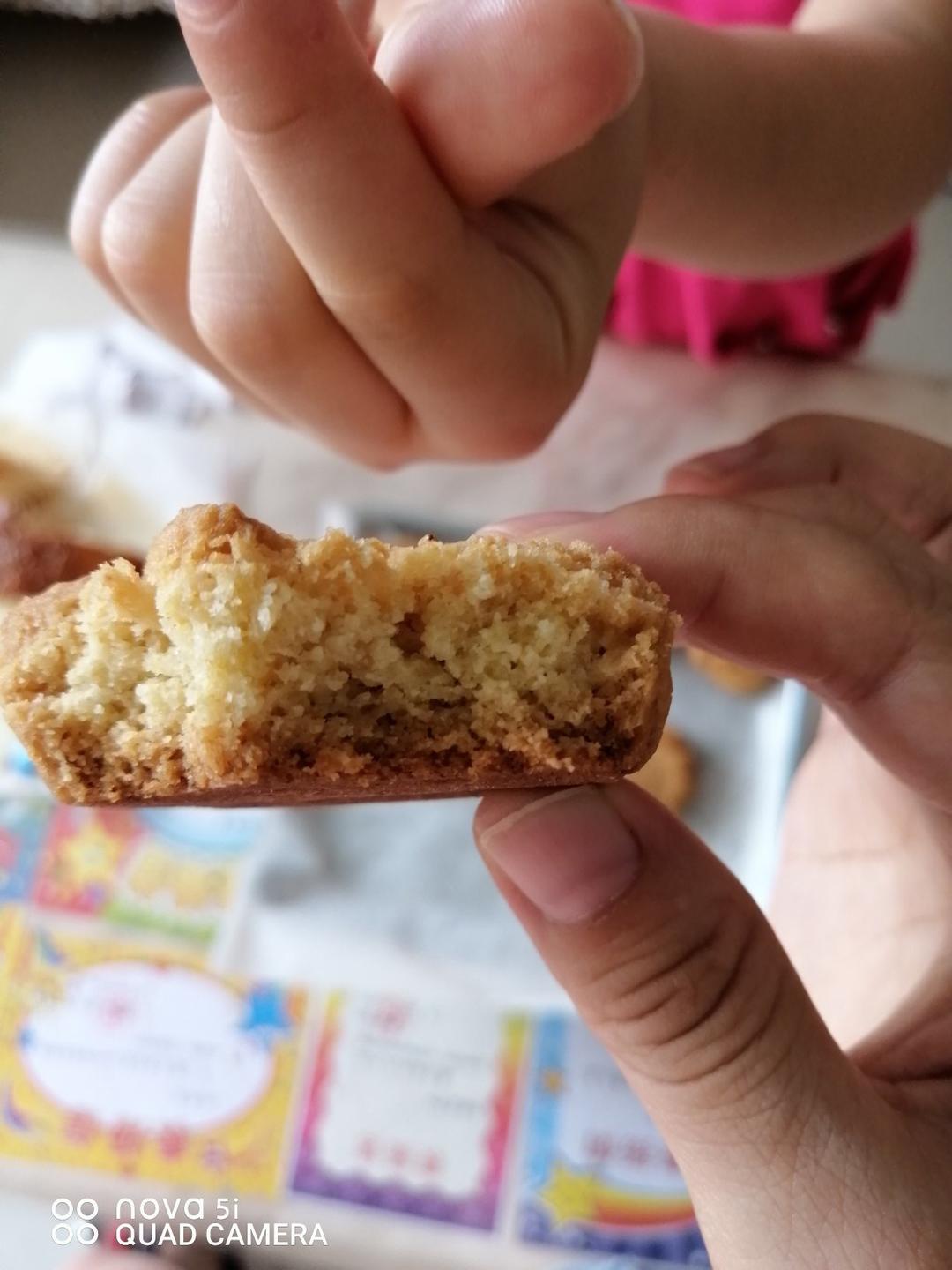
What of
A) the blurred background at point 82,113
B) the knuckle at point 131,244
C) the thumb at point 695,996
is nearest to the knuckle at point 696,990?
the thumb at point 695,996

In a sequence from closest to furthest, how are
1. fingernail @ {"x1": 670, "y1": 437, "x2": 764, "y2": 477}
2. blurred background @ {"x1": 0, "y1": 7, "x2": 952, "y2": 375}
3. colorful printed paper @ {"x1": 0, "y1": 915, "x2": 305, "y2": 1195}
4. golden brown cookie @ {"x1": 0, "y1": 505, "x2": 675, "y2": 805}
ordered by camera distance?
golden brown cookie @ {"x1": 0, "y1": 505, "x2": 675, "y2": 805}, fingernail @ {"x1": 670, "y1": 437, "x2": 764, "y2": 477}, colorful printed paper @ {"x1": 0, "y1": 915, "x2": 305, "y2": 1195}, blurred background @ {"x1": 0, "y1": 7, "x2": 952, "y2": 375}


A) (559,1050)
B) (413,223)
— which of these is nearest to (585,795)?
(413,223)

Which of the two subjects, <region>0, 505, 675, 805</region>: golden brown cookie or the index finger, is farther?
the index finger

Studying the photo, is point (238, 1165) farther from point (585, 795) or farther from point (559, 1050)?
point (585, 795)

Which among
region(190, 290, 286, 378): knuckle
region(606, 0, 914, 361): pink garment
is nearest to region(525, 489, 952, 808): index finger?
region(190, 290, 286, 378): knuckle

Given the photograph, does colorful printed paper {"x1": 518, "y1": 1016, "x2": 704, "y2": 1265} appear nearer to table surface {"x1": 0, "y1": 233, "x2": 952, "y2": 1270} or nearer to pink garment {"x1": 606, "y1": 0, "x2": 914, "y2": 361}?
table surface {"x1": 0, "y1": 233, "x2": 952, "y2": 1270}

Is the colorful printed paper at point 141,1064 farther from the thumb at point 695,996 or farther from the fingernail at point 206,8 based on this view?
the fingernail at point 206,8
